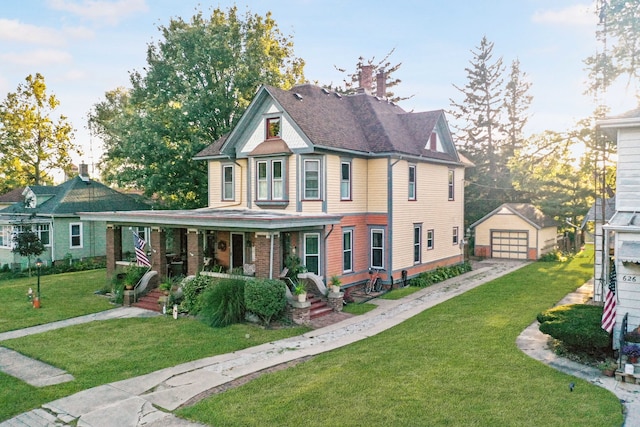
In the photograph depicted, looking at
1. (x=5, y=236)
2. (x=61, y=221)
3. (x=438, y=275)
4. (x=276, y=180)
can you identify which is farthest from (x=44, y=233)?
(x=438, y=275)

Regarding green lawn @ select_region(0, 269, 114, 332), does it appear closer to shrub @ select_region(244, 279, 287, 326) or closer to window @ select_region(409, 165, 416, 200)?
shrub @ select_region(244, 279, 287, 326)

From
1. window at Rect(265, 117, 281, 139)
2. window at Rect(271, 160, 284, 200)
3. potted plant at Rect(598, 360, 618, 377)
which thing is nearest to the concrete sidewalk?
potted plant at Rect(598, 360, 618, 377)

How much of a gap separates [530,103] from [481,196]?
13.8 metres

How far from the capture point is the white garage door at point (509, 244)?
1275 inches

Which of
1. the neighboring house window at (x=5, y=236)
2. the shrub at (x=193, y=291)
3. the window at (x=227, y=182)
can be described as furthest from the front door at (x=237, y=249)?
the neighboring house window at (x=5, y=236)

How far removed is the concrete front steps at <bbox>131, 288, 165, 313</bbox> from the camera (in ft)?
58.1

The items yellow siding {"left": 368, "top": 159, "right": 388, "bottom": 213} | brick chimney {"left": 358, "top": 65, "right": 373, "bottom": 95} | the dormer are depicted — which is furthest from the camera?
the dormer

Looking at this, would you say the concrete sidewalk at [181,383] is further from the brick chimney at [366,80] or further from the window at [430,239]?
the brick chimney at [366,80]

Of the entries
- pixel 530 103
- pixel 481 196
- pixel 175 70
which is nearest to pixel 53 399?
pixel 175 70

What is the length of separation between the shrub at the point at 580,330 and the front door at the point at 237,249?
12676 mm

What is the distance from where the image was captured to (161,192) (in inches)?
1120

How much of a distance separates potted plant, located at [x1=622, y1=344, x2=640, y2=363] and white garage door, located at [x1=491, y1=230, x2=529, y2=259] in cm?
2306

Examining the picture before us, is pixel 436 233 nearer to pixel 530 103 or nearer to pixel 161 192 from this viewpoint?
pixel 161 192

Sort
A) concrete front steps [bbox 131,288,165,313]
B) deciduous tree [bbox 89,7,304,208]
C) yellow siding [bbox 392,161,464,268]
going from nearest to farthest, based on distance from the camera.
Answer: concrete front steps [bbox 131,288,165,313] → yellow siding [bbox 392,161,464,268] → deciduous tree [bbox 89,7,304,208]
